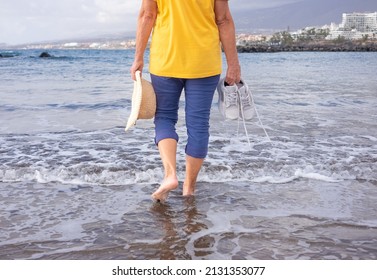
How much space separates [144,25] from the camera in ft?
11.0

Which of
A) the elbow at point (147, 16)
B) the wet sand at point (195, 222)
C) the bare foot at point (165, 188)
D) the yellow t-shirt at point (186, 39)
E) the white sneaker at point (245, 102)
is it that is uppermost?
the elbow at point (147, 16)

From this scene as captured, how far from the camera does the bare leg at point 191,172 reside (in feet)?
11.9

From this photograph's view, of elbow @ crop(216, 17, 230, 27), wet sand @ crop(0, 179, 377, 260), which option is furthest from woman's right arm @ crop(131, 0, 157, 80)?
wet sand @ crop(0, 179, 377, 260)

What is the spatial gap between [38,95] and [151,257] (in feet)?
35.0

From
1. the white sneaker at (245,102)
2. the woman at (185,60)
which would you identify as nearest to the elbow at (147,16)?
the woman at (185,60)

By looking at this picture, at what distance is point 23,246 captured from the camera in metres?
2.82

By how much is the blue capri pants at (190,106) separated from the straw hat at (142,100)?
0.09 meters

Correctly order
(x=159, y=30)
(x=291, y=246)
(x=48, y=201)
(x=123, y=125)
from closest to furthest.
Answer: (x=291, y=246), (x=159, y=30), (x=48, y=201), (x=123, y=125)

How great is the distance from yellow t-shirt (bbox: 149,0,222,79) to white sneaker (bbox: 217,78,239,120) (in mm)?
258

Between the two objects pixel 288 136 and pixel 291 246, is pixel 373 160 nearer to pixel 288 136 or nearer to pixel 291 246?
pixel 288 136

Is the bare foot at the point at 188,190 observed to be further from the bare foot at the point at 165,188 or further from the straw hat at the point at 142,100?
the straw hat at the point at 142,100

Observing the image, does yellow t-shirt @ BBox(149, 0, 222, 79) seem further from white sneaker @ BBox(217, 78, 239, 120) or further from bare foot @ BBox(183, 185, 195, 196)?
bare foot @ BBox(183, 185, 195, 196)

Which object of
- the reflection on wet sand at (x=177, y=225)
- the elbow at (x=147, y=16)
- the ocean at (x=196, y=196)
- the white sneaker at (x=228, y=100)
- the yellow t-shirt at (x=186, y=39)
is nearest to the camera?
the reflection on wet sand at (x=177, y=225)
